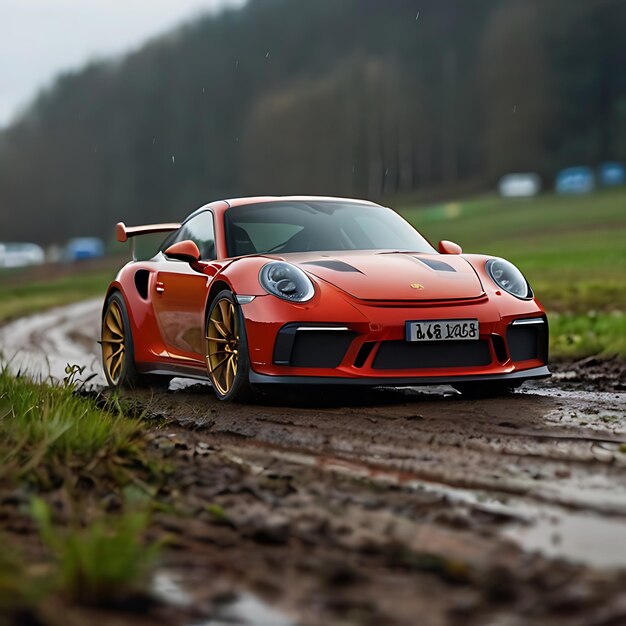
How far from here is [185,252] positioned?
24.0 feet

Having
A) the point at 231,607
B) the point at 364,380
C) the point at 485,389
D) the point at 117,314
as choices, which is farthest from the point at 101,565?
the point at 117,314

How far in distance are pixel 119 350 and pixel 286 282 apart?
2.31 meters

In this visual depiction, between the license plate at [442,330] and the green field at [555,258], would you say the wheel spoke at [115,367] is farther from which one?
the green field at [555,258]

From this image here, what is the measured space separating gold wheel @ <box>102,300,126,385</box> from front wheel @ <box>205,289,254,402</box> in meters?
1.43

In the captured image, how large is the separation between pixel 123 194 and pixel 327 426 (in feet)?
383

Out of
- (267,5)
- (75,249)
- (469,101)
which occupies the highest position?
(267,5)

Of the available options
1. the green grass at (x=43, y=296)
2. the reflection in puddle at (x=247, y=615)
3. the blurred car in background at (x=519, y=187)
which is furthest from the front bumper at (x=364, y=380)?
the blurred car in background at (x=519, y=187)

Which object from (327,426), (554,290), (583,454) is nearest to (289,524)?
(583,454)

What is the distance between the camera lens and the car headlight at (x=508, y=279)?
273 inches

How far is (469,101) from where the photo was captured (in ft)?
321

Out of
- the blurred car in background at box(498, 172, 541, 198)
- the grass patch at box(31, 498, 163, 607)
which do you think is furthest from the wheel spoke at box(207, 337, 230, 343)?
the blurred car in background at box(498, 172, 541, 198)

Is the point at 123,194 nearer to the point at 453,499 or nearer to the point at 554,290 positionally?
the point at 554,290

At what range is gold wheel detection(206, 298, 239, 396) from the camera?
6.75m

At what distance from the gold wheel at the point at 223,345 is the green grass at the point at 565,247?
3715 millimetres
